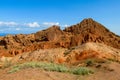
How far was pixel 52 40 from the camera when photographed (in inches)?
1026

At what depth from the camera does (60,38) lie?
25.9 meters

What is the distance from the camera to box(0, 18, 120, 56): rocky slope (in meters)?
24.7

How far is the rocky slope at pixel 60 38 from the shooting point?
81.0 ft

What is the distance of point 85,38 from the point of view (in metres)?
24.8

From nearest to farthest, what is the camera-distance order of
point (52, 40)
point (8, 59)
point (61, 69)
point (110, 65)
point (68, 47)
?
1. point (61, 69)
2. point (110, 65)
3. point (8, 59)
4. point (68, 47)
5. point (52, 40)

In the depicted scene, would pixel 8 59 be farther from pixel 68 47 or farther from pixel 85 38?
pixel 85 38

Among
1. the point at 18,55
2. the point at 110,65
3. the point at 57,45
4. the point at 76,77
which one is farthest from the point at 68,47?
the point at 76,77

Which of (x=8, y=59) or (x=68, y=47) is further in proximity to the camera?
(x=68, y=47)

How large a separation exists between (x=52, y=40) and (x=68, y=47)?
233cm

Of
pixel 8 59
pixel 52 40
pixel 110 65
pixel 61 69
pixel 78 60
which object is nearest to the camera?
pixel 61 69

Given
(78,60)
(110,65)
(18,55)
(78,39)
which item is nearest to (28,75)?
A: (110,65)

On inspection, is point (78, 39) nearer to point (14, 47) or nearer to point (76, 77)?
point (14, 47)

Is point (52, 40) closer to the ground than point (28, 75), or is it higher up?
higher up

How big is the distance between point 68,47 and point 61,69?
10.0m
